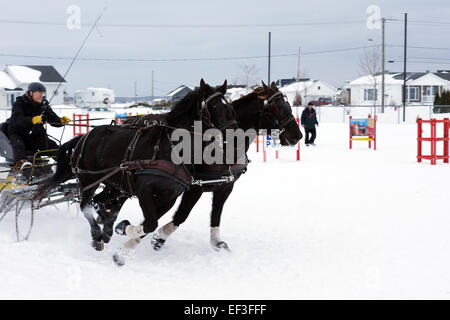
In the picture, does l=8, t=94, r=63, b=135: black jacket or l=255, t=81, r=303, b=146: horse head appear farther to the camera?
l=8, t=94, r=63, b=135: black jacket

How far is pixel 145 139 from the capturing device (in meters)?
5.96

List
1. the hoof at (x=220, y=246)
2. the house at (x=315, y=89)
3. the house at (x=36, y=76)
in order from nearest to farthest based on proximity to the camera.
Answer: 1. the hoof at (x=220, y=246)
2. the house at (x=36, y=76)
3. the house at (x=315, y=89)

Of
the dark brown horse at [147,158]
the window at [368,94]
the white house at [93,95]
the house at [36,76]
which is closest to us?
the dark brown horse at [147,158]

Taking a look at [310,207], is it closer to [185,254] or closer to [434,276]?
[185,254]

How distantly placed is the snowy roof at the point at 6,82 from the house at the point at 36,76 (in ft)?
1.44

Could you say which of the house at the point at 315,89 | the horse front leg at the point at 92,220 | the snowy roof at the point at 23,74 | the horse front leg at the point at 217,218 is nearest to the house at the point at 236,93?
the horse front leg at the point at 217,218

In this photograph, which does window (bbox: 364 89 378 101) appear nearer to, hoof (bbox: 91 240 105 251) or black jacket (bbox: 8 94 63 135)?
black jacket (bbox: 8 94 63 135)

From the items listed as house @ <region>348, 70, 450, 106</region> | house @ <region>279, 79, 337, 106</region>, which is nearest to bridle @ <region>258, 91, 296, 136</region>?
house @ <region>348, 70, 450, 106</region>

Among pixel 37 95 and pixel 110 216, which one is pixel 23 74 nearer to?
pixel 37 95

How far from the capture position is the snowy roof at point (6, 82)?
5543 centimetres

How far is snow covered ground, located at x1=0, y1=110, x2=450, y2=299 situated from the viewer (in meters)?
4.90

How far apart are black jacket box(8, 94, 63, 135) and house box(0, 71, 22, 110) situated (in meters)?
48.5

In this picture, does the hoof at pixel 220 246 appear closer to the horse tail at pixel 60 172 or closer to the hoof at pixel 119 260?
the hoof at pixel 119 260
